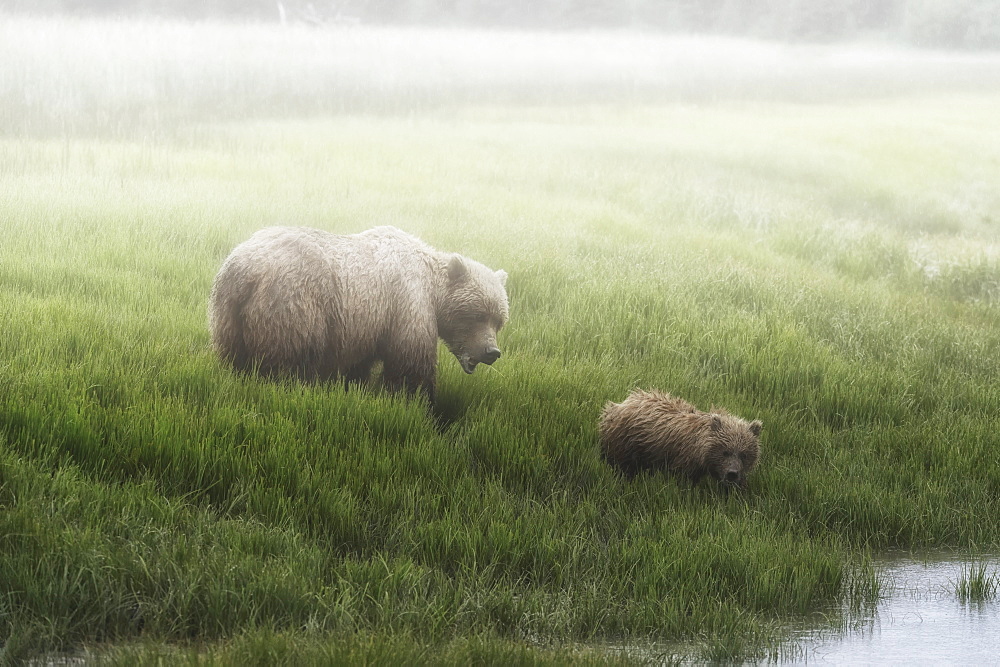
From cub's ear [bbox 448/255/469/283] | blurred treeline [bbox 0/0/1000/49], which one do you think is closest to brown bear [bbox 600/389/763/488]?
cub's ear [bbox 448/255/469/283]

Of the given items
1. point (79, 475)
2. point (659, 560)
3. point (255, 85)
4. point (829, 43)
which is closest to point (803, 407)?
point (659, 560)

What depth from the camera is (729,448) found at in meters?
4.87

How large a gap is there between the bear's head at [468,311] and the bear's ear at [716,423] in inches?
54.1

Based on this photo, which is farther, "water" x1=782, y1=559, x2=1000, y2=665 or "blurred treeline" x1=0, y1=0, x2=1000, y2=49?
"blurred treeline" x1=0, y1=0, x2=1000, y2=49

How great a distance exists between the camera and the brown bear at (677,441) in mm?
4867

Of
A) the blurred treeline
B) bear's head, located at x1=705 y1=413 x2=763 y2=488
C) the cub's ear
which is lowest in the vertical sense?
bear's head, located at x1=705 y1=413 x2=763 y2=488

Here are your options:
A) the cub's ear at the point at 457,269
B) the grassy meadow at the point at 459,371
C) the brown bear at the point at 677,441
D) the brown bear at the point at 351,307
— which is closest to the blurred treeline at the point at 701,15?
the grassy meadow at the point at 459,371

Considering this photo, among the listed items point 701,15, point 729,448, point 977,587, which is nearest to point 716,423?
point 729,448

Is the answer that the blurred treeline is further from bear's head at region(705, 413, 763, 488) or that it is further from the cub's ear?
bear's head at region(705, 413, 763, 488)

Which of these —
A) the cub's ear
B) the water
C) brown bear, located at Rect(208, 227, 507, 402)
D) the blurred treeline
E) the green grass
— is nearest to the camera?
the water

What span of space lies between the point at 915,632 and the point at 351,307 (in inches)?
124

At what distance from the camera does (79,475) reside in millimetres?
4023

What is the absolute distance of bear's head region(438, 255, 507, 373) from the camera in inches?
224

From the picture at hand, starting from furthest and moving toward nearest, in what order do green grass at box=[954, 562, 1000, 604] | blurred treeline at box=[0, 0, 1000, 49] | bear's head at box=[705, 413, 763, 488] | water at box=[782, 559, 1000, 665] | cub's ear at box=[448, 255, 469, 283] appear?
blurred treeline at box=[0, 0, 1000, 49], cub's ear at box=[448, 255, 469, 283], bear's head at box=[705, 413, 763, 488], green grass at box=[954, 562, 1000, 604], water at box=[782, 559, 1000, 665]
